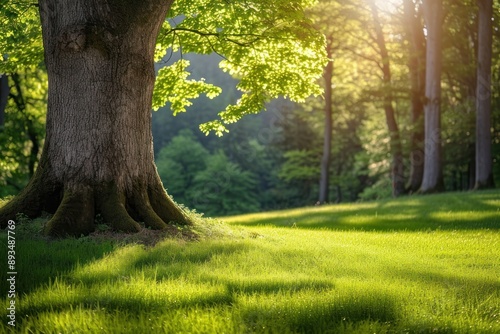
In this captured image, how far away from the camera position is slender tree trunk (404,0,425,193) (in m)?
28.5

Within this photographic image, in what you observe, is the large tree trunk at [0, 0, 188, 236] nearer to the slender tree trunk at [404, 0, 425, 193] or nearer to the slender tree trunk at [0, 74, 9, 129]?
the slender tree trunk at [0, 74, 9, 129]

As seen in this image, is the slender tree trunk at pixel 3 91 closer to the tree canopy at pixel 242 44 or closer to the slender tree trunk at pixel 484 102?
the tree canopy at pixel 242 44

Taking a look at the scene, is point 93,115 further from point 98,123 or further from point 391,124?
point 391,124

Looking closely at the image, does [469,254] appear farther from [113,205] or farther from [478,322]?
[113,205]

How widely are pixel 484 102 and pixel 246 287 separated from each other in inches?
832

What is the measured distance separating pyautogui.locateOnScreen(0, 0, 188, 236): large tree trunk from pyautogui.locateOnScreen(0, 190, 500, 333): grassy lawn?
990 mm

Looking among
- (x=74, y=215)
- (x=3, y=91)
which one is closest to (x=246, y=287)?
(x=74, y=215)

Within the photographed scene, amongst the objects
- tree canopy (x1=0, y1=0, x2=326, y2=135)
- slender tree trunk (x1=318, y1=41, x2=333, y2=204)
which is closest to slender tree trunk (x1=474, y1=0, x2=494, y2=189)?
slender tree trunk (x1=318, y1=41, x2=333, y2=204)

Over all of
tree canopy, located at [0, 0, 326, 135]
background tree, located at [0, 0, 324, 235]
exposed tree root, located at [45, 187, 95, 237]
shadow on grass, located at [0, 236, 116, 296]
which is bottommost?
shadow on grass, located at [0, 236, 116, 296]

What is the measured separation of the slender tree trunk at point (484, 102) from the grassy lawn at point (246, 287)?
619 inches

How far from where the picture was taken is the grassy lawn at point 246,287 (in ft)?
15.6

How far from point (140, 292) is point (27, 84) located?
81.0 ft

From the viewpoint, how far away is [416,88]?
2975 cm

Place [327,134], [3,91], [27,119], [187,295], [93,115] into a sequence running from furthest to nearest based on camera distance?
[327,134], [27,119], [3,91], [93,115], [187,295]
